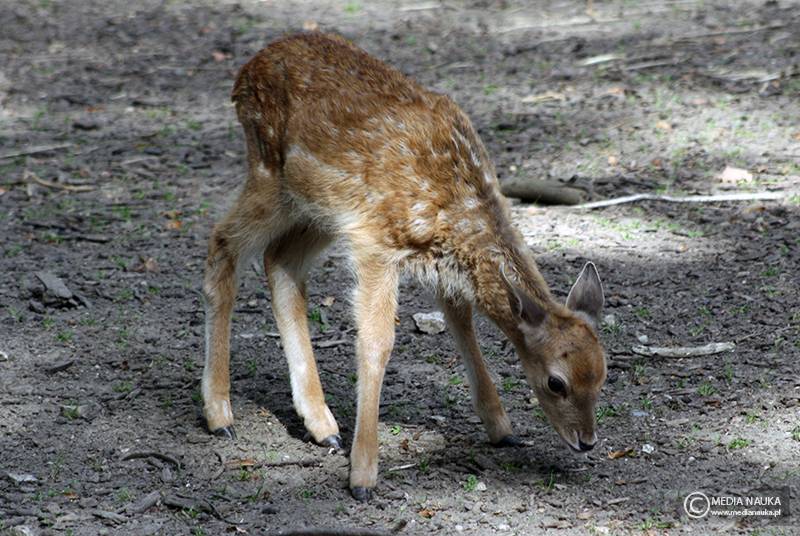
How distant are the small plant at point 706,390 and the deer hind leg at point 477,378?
3.54ft

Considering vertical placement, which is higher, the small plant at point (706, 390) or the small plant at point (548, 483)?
the small plant at point (548, 483)

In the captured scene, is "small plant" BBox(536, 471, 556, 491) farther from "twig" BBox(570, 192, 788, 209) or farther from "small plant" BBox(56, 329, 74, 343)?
"twig" BBox(570, 192, 788, 209)

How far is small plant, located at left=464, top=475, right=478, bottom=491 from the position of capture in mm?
5475

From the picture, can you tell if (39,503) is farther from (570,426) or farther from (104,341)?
(570,426)

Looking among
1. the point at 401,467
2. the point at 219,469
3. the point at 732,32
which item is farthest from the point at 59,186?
the point at 732,32

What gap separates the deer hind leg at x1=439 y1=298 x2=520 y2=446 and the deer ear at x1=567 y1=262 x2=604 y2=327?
598 millimetres

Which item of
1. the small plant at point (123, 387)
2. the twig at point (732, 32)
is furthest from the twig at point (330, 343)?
the twig at point (732, 32)

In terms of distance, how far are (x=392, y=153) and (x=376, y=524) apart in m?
1.75

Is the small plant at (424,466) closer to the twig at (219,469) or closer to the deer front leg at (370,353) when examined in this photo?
the deer front leg at (370,353)

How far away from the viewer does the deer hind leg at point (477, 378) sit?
5.88m

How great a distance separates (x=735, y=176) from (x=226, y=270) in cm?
456

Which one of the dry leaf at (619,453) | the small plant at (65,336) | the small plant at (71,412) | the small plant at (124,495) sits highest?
the small plant at (124,495)

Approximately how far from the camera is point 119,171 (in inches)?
381

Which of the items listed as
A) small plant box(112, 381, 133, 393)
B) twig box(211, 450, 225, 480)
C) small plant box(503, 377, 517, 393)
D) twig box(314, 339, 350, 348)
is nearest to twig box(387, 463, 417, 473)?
twig box(211, 450, 225, 480)
